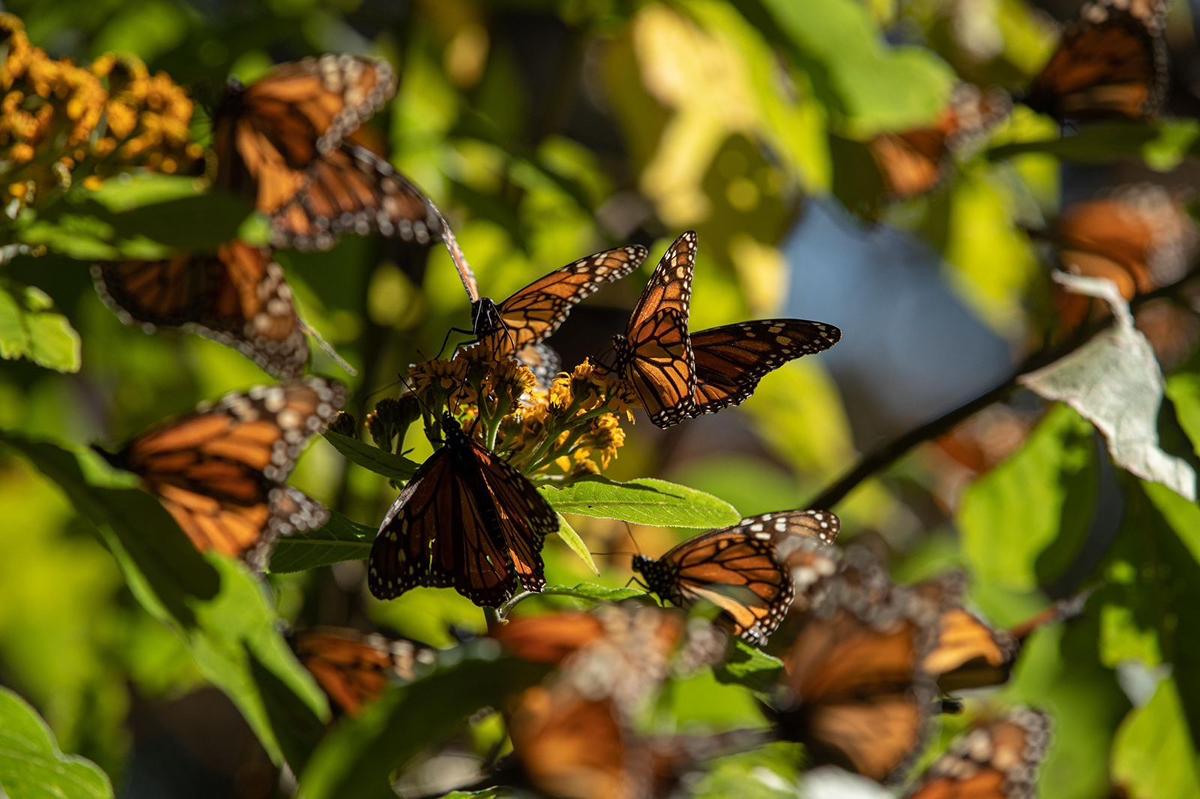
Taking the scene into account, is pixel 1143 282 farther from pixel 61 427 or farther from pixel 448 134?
pixel 61 427

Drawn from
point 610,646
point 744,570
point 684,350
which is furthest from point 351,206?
point 610,646

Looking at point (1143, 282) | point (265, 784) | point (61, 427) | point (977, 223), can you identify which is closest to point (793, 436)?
point (977, 223)

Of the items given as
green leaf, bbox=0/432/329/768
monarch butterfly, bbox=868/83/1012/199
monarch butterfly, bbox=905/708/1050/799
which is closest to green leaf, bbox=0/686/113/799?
green leaf, bbox=0/432/329/768

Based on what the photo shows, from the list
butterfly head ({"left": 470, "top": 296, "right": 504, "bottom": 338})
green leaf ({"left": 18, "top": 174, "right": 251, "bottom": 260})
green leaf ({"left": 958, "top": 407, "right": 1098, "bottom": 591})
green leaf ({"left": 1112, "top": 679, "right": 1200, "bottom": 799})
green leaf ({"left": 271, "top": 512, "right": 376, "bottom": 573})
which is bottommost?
green leaf ({"left": 1112, "top": 679, "right": 1200, "bottom": 799})

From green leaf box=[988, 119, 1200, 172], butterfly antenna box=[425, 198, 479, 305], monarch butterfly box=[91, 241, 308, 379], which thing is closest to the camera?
butterfly antenna box=[425, 198, 479, 305]

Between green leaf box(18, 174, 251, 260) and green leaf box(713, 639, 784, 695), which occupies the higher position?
green leaf box(18, 174, 251, 260)

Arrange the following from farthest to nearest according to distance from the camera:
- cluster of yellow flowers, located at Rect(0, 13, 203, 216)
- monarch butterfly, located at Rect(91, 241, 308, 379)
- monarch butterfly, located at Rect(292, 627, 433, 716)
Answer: monarch butterfly, located at Rect(91, 241, 308, 379), cluster of yellow flowers, located at Rect(0, 13, 203, 216), monarch butterfly, located at Rect(292, 627, 433, 716)

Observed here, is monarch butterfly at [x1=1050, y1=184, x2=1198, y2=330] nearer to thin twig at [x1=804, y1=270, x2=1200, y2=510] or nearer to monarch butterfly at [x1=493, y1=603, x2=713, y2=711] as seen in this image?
thin twig at [x1=804, y1=270, x2=1200, y2=510]
